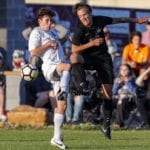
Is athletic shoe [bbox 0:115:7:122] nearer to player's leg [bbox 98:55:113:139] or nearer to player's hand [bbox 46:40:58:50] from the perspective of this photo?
player's leg [bbox 98:55:113:139]

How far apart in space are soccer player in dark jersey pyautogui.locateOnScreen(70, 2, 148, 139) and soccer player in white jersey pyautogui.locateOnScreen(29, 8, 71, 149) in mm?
719

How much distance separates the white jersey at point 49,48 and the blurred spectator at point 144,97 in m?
4.63

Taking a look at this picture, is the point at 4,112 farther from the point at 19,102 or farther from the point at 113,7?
the point at 113,7

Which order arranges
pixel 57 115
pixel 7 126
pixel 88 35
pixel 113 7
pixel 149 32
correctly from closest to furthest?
pixel 57 115 → pixel 88 35 → pixel 7 126 → pixel 149 32 → pixel 113 7

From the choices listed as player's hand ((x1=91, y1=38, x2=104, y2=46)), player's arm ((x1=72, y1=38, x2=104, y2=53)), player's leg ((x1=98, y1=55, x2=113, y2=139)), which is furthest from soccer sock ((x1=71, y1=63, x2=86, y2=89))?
player's hand ((x1=91, y1=38, x2=104, y2=46))

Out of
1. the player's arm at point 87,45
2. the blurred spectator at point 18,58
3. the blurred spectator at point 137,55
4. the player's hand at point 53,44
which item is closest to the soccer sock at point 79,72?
the player's arm at point 87,45

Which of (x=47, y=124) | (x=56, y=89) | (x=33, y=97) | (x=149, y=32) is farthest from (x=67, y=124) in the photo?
(x=56, y=89)

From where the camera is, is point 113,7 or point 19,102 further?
point 113,7

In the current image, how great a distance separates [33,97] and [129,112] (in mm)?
2264

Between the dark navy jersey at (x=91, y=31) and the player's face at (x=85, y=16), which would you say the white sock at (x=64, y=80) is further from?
the dark navy jersey at (x=91, y=31)

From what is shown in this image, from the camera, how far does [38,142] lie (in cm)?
1331

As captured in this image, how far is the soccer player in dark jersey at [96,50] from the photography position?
14.1m

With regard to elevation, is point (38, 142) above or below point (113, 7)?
below

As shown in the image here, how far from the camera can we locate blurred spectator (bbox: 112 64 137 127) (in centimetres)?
1773
